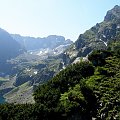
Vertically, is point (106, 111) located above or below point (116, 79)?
below

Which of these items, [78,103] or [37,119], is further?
[78,103]

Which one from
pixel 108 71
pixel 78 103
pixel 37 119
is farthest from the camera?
pixel 108 71

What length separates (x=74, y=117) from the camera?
6038 centimetres

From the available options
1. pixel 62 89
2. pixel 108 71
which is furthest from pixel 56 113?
pixel 108 71

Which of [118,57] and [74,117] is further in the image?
[118,57]

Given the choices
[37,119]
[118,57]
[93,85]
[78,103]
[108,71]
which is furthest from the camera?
[118,57]

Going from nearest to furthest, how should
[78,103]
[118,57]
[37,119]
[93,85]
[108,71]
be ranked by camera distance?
[37,119], [78,103], [93,85], [108,71], [118,57]

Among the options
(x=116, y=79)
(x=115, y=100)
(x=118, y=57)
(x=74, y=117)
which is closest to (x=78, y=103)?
(x=74, y=117)

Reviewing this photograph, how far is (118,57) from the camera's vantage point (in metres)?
90.7

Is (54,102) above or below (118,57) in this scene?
below

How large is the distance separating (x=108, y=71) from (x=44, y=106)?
20908 millimetres

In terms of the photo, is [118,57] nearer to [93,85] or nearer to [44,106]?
[93,85]

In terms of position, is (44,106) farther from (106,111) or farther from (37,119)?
(106,111)

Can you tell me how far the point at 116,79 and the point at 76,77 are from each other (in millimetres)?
11948
